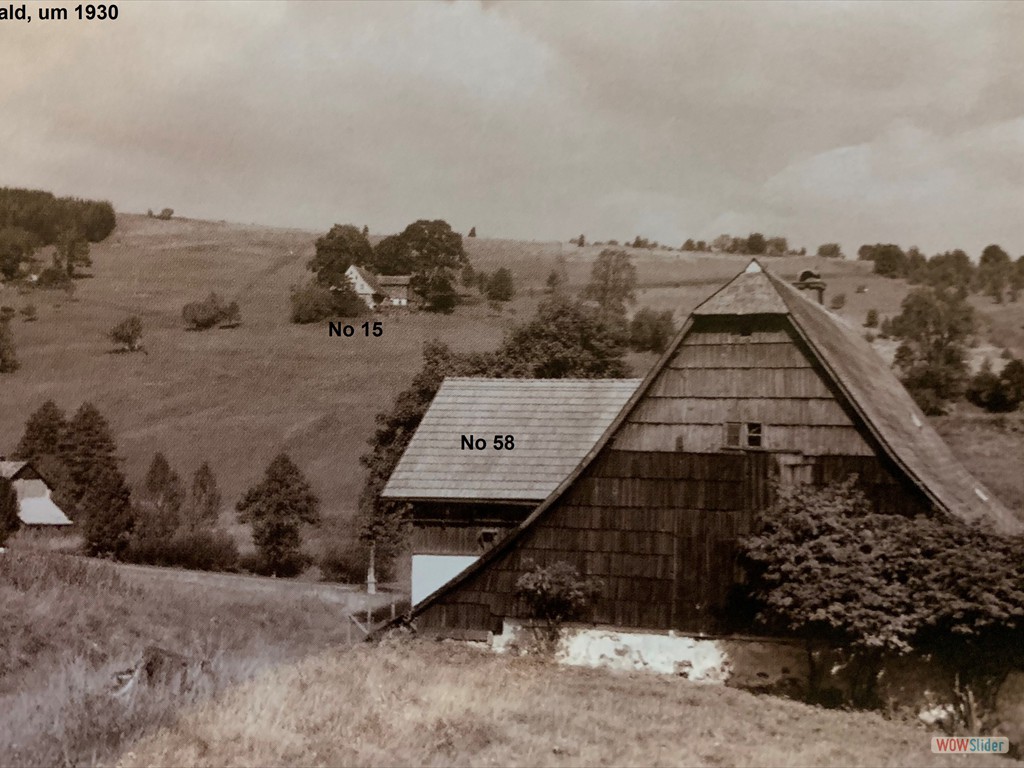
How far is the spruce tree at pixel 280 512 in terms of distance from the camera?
152 feet

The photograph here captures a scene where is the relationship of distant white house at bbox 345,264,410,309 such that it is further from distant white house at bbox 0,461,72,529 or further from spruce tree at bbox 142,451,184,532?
distant white house at bbox 0,461,72,529

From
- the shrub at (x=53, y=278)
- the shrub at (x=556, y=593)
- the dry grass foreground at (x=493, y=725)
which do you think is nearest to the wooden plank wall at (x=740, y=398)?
the shrub at (x=556, y=593)

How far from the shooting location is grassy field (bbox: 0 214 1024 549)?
41.7 metres

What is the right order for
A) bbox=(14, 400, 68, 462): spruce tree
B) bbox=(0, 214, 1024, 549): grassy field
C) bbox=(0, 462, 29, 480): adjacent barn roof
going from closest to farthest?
bbox=(0, 462, 29, 480): adjacent barn roof
bbox=(0, 214, 1024, 549): grassy field
bbox=(14, 400, 68, 462): spruce tree

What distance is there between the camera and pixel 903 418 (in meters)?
21.5

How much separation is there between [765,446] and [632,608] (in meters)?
4.16

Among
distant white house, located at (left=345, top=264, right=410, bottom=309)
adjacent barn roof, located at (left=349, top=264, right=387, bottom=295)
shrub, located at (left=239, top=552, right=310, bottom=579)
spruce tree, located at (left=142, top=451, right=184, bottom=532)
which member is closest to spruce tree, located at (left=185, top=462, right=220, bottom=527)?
spruce tree, located at (left=142, top=451, right=184, bottom=532)

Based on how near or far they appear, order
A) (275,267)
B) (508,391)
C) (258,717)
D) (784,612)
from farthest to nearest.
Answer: (275,267)
(508,391)
(784,612)
(258,717)

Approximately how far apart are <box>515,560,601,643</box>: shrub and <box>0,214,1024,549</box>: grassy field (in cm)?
2369

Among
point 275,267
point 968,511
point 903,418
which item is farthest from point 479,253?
point 968,511

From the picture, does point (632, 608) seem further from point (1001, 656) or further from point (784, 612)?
point (1001, 656)

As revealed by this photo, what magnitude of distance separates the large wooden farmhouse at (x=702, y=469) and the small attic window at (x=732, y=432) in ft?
0.07

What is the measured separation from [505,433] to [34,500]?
32.1 m

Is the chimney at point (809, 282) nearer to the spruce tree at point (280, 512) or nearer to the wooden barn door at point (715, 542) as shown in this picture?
the wooden barn door at point (715, 542)
